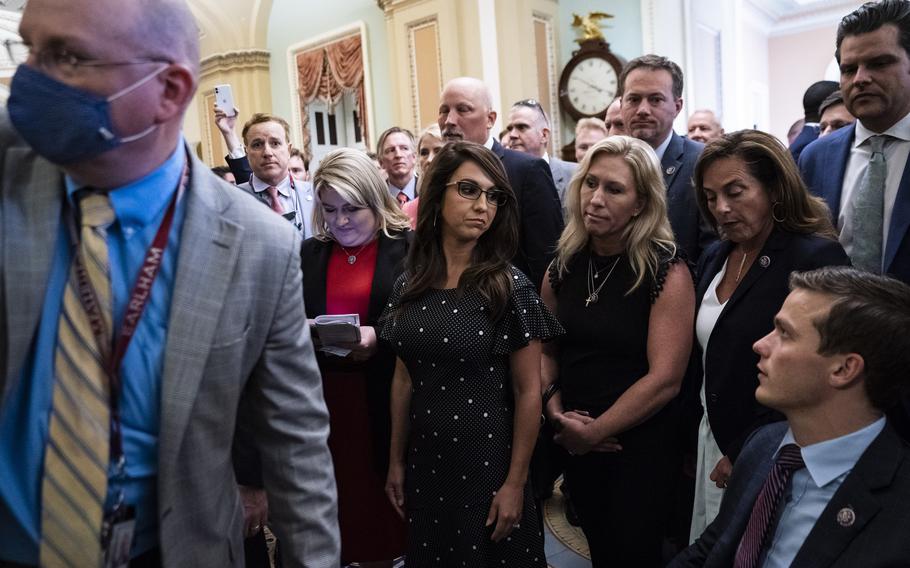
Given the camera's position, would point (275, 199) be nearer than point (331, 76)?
Yes

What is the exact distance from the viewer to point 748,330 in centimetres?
188

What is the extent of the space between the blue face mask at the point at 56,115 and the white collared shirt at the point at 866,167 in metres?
2.05

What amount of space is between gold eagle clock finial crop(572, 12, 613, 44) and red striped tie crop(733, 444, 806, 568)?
244 inches

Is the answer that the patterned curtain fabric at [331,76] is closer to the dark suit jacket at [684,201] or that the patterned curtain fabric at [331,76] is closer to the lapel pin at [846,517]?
the dark suit jacket at [684,201]

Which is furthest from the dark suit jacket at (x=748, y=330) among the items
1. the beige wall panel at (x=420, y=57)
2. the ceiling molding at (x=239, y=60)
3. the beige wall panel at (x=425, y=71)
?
the ceiling molding at (x=239, y=60)

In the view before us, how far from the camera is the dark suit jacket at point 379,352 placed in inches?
95.3

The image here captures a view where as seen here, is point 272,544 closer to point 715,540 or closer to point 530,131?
point 715,540

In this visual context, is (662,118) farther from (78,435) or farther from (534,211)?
(78,435)

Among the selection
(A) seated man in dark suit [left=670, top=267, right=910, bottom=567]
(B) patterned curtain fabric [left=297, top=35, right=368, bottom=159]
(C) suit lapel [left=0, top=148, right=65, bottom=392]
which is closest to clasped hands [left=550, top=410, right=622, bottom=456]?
(A) seated man in dark suit [left=670, top=267, right=910, bottom=567]

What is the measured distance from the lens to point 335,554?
4.06 feet

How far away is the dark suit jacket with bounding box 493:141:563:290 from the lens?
277 centimetres

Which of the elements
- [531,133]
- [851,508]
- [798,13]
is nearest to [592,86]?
[531,133]

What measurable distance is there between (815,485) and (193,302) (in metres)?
1.30

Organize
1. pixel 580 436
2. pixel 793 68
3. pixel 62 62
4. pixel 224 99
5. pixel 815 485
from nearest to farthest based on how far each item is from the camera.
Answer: pixel 62 62, pixel 815 485, pixel 580 436, pixel 224 99, pixel 793 68
